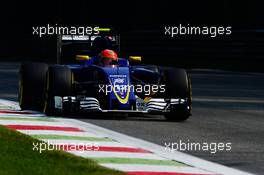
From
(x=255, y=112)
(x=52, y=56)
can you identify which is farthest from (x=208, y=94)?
(x=52, y=56)

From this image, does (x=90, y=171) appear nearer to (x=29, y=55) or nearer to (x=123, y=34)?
(x=123, y=34)

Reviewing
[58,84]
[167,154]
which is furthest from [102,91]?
[167,154]

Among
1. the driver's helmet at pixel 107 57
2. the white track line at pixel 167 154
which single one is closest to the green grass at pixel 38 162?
the white track line at pixel 167 154

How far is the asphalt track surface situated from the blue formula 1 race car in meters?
0.21

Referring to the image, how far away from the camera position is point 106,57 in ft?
50.6

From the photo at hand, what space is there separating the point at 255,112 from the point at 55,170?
25.8ft

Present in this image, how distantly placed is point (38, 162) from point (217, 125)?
498cm

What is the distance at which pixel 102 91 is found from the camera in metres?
14.4

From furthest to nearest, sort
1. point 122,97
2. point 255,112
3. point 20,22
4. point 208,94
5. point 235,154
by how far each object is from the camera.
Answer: point 20,22, point 208,94, point 255,112, point 122,97, point 235,154

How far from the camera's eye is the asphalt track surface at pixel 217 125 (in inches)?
430

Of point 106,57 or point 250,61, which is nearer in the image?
point 106,57

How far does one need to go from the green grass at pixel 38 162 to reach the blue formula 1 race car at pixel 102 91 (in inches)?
134

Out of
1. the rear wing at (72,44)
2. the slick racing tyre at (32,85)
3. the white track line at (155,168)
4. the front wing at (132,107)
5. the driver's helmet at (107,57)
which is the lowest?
the white track line at (155,168)

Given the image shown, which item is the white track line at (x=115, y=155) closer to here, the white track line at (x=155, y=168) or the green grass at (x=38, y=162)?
the green grass at (x=38, y=162)
